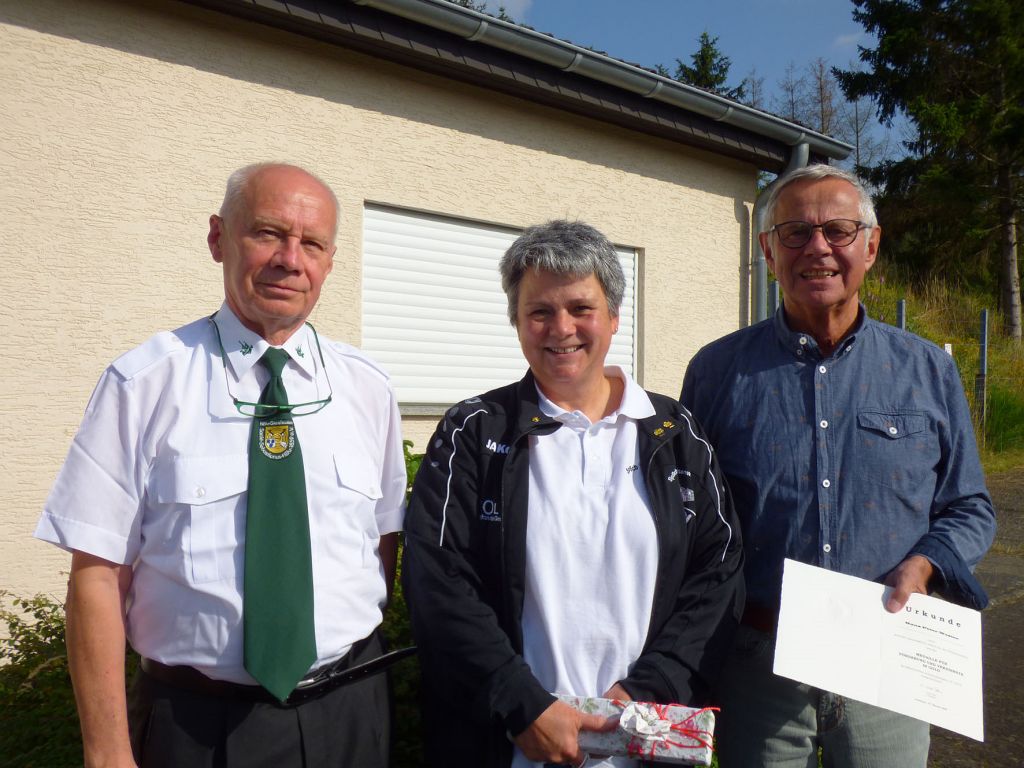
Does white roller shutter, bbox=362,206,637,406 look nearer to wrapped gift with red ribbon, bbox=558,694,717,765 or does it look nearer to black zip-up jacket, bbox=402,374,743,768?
black zip-up jacket, bbox=402,374,743,768

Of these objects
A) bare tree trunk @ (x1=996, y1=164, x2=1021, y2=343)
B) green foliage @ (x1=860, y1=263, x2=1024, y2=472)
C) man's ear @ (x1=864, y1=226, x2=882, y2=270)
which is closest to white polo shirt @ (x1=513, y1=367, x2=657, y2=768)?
man's ear @ (x1=864, y1=226, x2=882, y2=270)

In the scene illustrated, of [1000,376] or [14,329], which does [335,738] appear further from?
[1000,376]

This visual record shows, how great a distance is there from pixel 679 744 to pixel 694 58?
34.1 meters

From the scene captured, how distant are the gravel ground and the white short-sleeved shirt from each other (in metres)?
3.24

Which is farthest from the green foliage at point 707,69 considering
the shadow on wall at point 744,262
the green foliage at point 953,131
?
the shadow on wall at point 744,262

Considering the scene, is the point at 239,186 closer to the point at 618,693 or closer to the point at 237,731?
the point at 237,731

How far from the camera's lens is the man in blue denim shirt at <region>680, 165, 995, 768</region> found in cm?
207

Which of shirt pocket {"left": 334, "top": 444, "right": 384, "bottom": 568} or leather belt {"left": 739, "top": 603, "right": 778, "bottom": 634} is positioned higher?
shirt pocket {"left": 334, "top": 444, "right": 384, "bottom": 568}

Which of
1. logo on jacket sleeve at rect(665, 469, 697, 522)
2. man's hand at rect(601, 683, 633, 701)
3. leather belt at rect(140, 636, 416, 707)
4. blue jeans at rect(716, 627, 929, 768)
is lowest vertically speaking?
blue jeans at rect(716, 627, 929, 768)

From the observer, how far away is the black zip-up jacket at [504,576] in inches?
71.5

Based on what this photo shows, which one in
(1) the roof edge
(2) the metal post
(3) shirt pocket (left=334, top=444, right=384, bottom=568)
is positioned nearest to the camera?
(3) shirt pocket (left=334, top=444, right=384, bottom=568)

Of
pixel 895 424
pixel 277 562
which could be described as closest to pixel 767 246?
pixel 895 424

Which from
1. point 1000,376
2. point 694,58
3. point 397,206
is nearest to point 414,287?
point 397,206

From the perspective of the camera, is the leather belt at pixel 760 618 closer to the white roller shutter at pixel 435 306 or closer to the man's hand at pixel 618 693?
the man's hand at pixel 618 693
